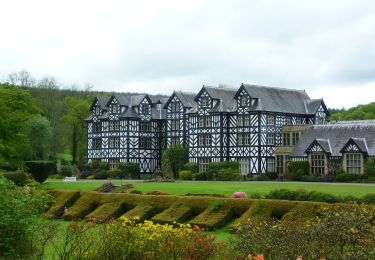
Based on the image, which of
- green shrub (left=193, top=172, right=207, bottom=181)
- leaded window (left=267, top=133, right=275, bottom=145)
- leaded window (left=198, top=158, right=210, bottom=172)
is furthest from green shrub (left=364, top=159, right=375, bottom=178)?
leaded window (left=198, top=158, right=210, bottom=172)

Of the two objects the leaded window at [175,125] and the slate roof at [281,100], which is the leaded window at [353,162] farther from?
the leaded window at [175,125]

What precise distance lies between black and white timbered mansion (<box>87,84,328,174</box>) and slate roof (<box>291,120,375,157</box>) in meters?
3.15

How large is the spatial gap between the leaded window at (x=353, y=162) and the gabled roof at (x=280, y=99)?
32.8 ft

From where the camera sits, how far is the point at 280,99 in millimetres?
64312

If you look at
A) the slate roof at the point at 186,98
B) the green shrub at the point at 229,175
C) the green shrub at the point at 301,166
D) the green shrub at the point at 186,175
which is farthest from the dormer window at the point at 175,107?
the green shrub at the point at 301,166

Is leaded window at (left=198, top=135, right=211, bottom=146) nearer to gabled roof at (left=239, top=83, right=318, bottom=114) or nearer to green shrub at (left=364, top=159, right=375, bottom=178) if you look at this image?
gabled roof at (left=239, top=83, right=318, bottom=114)

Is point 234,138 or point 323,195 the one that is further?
point 234,138

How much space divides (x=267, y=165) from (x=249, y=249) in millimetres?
46545

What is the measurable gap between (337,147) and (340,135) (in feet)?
4.93

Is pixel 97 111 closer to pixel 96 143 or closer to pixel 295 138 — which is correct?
pixel 96 143

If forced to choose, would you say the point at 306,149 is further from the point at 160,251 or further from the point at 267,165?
the point at 160,251

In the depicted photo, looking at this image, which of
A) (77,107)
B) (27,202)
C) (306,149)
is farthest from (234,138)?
(27,202)

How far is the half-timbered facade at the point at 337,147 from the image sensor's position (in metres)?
54.2

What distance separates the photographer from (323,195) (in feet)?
96.2
